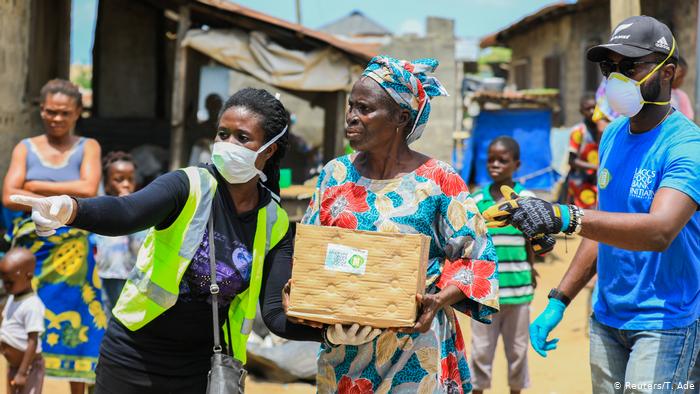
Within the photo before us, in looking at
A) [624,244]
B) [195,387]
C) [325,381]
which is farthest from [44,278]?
[624,244]

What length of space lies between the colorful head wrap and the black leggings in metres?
1.22

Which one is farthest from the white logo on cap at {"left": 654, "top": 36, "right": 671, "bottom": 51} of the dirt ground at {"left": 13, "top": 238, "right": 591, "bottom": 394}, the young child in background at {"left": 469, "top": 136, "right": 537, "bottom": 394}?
the dirt ground at {"left": 13, "top": 238, "right": 591, "bottom": 394}

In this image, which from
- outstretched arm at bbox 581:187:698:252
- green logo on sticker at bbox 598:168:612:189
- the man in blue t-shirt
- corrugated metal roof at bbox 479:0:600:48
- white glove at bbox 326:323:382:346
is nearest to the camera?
white glove at bbox 326:323:382:346

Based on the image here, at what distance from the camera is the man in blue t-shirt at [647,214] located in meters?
2.93

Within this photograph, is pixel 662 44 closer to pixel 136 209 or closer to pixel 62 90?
pixel 136 209

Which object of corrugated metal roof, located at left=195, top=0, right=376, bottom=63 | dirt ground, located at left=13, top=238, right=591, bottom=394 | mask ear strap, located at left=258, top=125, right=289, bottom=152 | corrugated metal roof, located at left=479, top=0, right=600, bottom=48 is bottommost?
dirt ground, located at left=13, top=238, right=591, bottom=394

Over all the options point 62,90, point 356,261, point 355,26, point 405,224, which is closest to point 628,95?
point 405,224

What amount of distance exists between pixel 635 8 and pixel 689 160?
3.21m

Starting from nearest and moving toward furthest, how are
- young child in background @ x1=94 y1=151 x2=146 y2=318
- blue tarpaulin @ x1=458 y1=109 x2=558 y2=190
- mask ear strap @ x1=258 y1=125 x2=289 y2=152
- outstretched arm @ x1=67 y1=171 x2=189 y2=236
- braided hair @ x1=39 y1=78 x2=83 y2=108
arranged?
outstretched arm @ x1=67 y1=171 x2=189 y2=236 < mask ear strap @ x1=258 y1=125 x2=289 y2=152 < braided hair @ x1=39 y1=78 x2=83 y2=108 < young child in background @ x1=94 y1=151 x2=146 y2=318 < blue tarpaulin @ x1=458 y1=109 x2=558 y2=190

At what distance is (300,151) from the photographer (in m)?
15.2

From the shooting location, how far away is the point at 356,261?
273 cm

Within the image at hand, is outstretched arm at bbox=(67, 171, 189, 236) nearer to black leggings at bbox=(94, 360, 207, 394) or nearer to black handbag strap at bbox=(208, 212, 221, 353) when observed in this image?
black handbag strap at bbox=(208, 212, 221, 353)

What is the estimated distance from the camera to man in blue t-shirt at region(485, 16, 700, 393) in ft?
9.62

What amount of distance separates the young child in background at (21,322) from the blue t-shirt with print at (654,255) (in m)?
3.34
